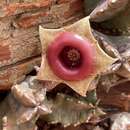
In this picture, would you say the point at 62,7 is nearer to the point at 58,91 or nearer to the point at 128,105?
the point at 58,91

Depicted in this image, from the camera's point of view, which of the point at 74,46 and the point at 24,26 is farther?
the point at 24,26

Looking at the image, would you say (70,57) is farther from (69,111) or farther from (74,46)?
(69,111)

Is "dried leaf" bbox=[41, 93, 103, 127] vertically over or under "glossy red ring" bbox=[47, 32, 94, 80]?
under

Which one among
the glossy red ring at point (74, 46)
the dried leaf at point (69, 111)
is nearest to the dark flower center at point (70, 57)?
the glossy red ring at point (74, 46)

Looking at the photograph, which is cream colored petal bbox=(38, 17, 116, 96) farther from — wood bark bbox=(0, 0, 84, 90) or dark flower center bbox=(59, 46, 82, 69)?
wood bark bbox=(0, 0, 84, 90)

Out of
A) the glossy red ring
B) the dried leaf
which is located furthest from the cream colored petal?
the dried leaf

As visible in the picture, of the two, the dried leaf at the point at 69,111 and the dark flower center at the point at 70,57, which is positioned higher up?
the dark flower center at the point at 70,57

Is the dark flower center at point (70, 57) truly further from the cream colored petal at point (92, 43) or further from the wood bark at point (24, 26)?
the wood bark at point (24, 26)

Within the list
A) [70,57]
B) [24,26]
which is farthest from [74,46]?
[24,26]

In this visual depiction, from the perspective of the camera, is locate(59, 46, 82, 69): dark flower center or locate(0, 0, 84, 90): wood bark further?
locate(0, 0, 84, 90): wood bark
